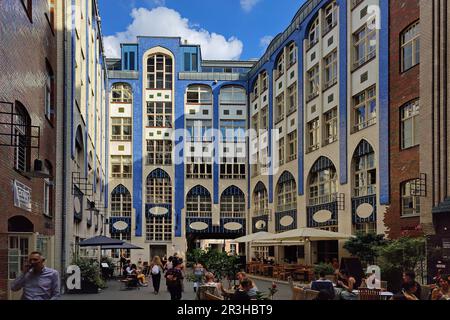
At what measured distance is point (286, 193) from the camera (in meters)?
39.4


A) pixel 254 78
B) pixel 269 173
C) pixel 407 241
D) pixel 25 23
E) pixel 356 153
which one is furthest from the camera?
pixel 254 78

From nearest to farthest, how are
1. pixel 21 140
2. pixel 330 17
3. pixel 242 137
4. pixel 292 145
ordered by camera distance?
pixel 21 140 < pixel 330 17 < pixel 292 145 < pixel 242 137

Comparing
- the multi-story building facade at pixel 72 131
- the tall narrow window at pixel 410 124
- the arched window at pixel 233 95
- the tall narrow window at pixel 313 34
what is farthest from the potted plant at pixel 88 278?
the arched window at pixel 233 95

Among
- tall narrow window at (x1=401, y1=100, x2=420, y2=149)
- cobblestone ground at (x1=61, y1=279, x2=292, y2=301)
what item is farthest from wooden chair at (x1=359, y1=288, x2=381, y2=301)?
tall narrow window at (x1=401, y1=100, x2=420, y2=149)

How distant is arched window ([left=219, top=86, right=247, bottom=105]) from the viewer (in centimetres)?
4956

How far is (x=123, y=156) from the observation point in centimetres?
4903

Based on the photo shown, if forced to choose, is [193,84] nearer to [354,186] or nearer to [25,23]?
[354,186]

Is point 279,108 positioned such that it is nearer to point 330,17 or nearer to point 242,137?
point 242,137

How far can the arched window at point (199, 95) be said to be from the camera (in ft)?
163

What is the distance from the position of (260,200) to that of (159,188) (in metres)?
8.71

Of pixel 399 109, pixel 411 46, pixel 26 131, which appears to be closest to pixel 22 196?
pixel 26 131

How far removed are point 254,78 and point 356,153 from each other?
818 inches

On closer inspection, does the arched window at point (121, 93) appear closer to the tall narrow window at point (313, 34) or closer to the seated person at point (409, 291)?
the tall narrow window at point (313, 34)

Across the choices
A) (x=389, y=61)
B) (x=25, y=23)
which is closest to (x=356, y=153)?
(x=389, y=61)
